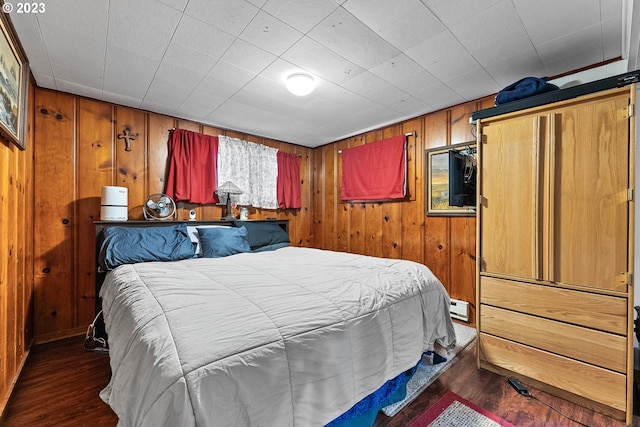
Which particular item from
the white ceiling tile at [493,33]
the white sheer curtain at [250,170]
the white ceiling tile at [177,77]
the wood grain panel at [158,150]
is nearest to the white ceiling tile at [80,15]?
the white ceiling tile at [177,77]

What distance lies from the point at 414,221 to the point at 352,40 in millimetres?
2255

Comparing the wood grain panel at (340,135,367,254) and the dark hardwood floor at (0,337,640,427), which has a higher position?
the wood grain panel at (340,135,367,254)

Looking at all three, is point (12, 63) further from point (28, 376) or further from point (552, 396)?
point (552, 396)

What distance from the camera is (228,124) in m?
3.65

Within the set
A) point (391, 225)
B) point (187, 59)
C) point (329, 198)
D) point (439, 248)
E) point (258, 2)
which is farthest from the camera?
point (329, 198)

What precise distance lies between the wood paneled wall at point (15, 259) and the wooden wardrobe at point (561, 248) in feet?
10.5

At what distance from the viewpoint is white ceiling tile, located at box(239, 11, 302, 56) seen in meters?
1.74

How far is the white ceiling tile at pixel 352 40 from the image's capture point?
5.73 feet

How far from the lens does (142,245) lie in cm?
250

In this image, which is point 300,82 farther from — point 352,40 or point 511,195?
point 511,195

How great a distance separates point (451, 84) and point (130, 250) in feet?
10.5

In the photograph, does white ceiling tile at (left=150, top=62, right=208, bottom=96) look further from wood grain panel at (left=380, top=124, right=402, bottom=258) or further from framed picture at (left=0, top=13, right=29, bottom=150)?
wood grain panel at (left=380, top=124, right=402, bottom=258)

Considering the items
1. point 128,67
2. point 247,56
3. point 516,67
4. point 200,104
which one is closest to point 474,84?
point 516,67

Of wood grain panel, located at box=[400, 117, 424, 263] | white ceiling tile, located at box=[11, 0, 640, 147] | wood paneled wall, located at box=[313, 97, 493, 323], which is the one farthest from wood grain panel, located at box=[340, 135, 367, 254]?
white ceiling tile, located at box=[11, 0, 640, 147]
